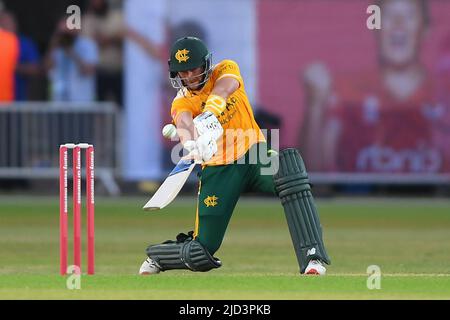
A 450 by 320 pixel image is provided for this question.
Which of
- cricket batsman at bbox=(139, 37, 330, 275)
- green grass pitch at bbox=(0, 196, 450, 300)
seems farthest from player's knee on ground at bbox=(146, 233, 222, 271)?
green grass pitch at bbox=(0, 196, 450, 300)

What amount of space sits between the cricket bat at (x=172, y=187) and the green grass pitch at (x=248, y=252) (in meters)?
0.53

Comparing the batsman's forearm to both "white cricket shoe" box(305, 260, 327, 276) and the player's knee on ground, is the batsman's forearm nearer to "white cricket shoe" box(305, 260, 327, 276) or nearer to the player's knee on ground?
the player's knee on ground

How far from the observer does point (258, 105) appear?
22766 millimetres

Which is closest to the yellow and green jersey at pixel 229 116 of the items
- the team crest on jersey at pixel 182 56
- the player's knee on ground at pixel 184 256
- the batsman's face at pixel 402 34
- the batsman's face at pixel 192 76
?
the batsman's face at pixel 192 76

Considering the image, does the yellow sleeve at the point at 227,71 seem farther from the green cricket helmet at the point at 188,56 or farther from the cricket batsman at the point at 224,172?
the green cricket helmet at the point at 188,56

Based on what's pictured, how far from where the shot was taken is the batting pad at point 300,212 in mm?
11656

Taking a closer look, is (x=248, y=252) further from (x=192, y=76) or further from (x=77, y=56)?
(x=77, y=56)

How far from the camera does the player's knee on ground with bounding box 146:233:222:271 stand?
11805mm

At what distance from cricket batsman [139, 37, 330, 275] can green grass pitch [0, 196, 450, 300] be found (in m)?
0.28

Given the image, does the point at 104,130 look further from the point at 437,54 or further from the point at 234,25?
the point at 437,54

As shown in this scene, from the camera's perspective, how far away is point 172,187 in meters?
11.6

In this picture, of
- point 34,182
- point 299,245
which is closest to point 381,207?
point 34,182

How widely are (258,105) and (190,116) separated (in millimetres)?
10955

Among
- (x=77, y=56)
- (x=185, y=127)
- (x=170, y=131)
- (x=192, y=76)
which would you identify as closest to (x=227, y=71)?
(x=192, y=76)
